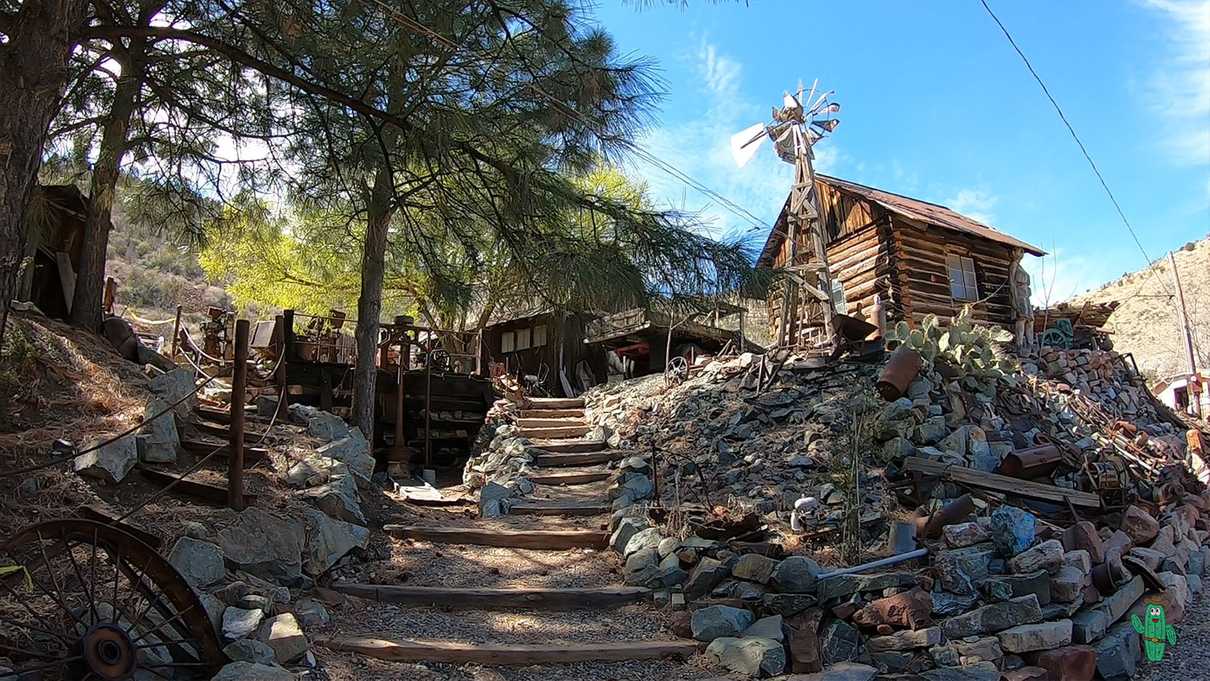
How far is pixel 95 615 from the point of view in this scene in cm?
335

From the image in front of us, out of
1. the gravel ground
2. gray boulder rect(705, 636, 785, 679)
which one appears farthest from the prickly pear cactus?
gray boulder rect(705, 636, 785, 679)

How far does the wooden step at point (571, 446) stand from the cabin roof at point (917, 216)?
5938 millimetres

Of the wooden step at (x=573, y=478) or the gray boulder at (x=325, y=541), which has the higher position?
the wooden step at (x=573, y=478)

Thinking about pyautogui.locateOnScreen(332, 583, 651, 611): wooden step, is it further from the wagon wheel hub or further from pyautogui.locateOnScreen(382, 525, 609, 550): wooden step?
the wagon wheel hub

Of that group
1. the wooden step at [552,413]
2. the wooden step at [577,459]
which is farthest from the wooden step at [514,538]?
the wooden step at [552,413]

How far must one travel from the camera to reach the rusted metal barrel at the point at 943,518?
18.0ft

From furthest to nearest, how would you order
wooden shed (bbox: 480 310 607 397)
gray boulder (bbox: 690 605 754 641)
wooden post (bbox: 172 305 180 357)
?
1. wooden shed (bbox: 480 310 607 397)
2. wooden post (bbox: 172 305 180 357)
3. gray boulder (bbox: 690 605 754 641)

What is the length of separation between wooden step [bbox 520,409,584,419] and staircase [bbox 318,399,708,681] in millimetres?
4229

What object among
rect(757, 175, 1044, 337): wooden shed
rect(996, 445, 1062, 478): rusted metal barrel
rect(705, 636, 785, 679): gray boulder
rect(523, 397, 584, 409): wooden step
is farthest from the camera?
rect(757, 175, 1044, 337): wooden shed

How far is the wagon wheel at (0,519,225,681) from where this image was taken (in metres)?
3.12

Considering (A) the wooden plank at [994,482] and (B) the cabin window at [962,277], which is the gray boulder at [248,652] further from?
(B) the cabin window at [962,277]

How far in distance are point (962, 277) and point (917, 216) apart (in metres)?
2.21

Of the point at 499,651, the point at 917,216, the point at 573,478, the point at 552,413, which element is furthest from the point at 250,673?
the point at 917,216

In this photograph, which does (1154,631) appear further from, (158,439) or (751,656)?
(158,439)
